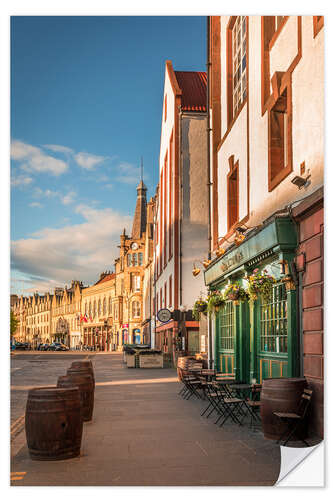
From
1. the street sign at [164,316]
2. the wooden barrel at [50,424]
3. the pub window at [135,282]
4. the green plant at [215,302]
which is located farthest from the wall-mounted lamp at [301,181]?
the pub window at [135,282]

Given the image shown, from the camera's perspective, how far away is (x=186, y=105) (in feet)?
102

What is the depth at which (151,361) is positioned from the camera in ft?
97.1

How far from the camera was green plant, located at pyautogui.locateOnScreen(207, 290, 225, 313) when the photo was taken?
611 inches

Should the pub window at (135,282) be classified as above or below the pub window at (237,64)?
below

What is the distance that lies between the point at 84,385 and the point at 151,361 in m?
19.5

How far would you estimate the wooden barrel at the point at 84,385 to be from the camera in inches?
394

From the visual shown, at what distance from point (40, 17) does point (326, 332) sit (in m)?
4.71

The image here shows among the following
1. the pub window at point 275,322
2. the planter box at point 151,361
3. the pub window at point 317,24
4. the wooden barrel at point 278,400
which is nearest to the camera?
the wooden barrel at point 278,400

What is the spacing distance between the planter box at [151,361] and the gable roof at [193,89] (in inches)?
524

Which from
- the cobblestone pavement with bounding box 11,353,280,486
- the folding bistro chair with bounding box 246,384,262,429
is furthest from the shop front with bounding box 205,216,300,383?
the cobblestone pavement with bounding box 11,353,280,486

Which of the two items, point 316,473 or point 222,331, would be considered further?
point 222,331

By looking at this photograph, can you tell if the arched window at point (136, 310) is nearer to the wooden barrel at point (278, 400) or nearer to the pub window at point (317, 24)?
the wooden barrel at point (278, 400)

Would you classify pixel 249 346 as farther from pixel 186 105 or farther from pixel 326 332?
pixel 186 105
